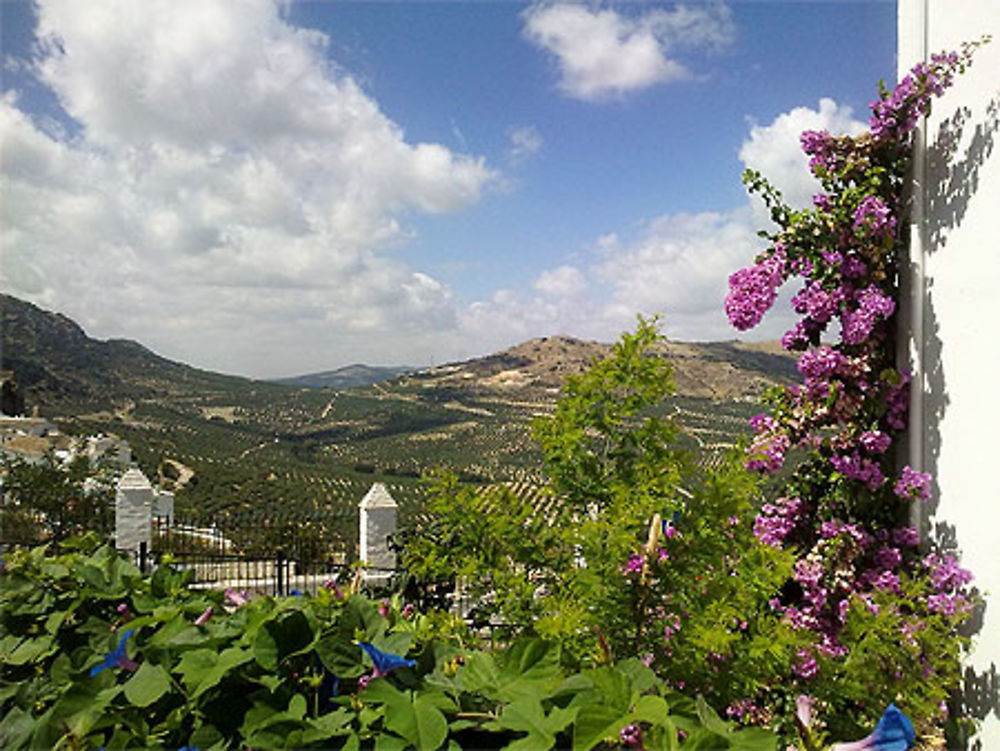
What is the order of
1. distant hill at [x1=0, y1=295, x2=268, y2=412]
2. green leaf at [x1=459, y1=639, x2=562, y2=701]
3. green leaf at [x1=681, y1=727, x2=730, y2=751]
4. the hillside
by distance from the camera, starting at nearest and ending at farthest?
green leaf at [x1=681, y1=727, x2=730, y2=751] → green leaf at [x1=459, y1=639, x2=562, y2=701] → the hillside → distant hill at [x1=0, y1=295, x2=268, y2=412]

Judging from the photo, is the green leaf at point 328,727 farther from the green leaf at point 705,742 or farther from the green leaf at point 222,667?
the green leaf at point 705,742

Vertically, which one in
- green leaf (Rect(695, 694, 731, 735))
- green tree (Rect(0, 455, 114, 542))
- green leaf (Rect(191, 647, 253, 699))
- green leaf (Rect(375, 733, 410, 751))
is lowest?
green tree (Rect(0, 455, 114, 542))

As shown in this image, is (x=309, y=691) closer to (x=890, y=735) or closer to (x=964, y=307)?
(x=890, y=735)

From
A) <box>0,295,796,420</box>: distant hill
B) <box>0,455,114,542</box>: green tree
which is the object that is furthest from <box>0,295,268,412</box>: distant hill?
<box>0,455,114,542</box>: green tree

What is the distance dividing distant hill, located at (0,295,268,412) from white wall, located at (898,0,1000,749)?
139ft

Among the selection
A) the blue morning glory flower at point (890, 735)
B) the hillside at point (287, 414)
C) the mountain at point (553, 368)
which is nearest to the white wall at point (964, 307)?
the blue morning glory flower at point (890, 735)

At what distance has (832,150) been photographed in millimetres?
3590

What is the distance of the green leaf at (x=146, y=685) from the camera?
2.93ft

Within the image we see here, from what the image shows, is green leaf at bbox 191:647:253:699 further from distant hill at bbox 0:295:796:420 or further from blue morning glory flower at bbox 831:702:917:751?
distant hill at bbox 0:295:796:420

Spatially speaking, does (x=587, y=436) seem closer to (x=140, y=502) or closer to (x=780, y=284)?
(x=780, y=284)

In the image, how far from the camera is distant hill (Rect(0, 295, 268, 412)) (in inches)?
1713

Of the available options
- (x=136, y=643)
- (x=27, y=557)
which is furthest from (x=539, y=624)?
(x=27, y=557)

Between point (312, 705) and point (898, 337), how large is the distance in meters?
3.44

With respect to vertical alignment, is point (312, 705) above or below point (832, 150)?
below
